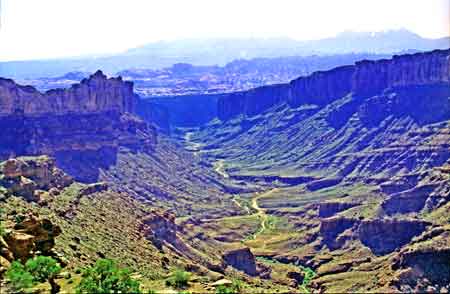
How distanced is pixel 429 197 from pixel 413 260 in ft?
174

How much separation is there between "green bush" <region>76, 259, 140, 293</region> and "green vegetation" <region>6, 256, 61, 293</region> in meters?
3.78

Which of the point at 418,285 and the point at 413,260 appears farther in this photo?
the point at 413,260

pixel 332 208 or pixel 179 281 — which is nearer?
pixel 179 281

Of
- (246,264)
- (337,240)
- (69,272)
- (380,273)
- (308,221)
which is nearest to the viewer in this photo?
(69,272)

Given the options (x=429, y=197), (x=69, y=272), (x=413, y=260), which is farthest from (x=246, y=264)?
(x=69, y=272)

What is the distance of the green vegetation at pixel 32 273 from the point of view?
2329 inches

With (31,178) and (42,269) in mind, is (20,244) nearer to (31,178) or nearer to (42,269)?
(42,269)

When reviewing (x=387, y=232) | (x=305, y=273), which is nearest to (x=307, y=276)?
(x=305, y=273)

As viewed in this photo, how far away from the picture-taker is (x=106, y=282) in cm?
6019

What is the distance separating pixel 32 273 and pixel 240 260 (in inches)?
2820

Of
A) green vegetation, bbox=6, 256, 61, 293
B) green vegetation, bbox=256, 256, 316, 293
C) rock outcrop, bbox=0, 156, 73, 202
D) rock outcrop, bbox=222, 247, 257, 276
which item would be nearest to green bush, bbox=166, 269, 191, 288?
green vegetation, bbox=6, 256, 61, 293

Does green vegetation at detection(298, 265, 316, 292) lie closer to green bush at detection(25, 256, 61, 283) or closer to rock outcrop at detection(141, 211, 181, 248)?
rock outcrop at detection(141, 211, 181, 248)

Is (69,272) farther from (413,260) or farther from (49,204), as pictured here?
(413,260)

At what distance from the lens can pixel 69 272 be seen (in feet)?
246
